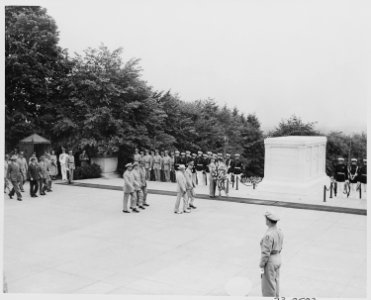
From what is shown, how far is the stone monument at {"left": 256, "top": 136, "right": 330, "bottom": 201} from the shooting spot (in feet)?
49.5

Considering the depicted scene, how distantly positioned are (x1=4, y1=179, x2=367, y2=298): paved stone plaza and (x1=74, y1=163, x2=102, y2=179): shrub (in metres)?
7.15

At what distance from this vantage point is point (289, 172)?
15469 mm

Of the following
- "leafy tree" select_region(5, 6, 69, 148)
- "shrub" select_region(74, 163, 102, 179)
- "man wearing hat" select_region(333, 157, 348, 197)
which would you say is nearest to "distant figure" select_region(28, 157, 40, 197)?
"shrub" select_region(74, 163, 102, 179)

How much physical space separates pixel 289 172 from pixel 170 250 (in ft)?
25.5

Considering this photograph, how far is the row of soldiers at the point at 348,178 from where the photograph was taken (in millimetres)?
14993

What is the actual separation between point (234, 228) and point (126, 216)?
10.3 ft

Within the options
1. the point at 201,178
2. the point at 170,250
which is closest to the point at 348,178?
the point at 201,178

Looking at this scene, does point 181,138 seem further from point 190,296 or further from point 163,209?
point 190,296

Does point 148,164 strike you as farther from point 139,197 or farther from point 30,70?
point 139,197

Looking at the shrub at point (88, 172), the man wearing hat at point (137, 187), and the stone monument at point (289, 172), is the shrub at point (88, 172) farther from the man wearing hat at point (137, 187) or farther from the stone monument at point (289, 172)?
the stone monument at point (289, 172)

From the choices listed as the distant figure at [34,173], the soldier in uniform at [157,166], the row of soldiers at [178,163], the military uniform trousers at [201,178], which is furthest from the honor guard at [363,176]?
the distant figure at [34,173]

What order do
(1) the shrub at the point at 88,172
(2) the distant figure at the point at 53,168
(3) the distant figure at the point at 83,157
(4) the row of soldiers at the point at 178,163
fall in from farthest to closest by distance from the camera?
(3) the distant figure at the point at 83,157 → (1) the shrub at the point at 88,172 → (2) the distant figure at the point at 53,168 → (4) the row of soldiers at the point at 178,163

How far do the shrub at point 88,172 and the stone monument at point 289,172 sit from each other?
8.82 m

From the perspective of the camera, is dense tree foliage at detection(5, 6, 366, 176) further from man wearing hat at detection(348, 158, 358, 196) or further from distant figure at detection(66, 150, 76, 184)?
man wearing hat at detection(348, 158, 358, 196)
